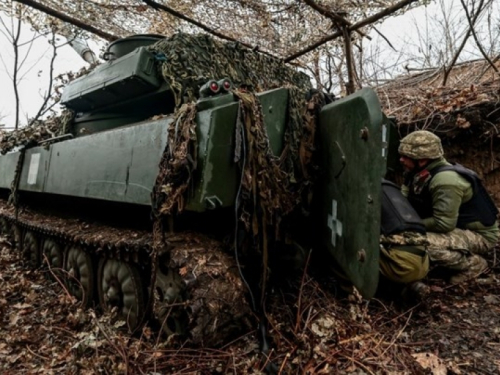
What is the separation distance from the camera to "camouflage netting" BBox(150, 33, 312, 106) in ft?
12.0

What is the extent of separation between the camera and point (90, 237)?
11.0ft

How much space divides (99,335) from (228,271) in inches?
44.8

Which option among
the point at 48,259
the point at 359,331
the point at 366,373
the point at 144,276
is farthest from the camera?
the point at 48,259

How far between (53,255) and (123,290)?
1.53 m

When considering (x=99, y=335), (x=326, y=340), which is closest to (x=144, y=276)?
(x=99, y=335)

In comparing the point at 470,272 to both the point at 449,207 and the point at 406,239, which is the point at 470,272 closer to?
the point at 449,207

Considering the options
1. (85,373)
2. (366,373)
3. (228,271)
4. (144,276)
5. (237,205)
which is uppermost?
(237,205)

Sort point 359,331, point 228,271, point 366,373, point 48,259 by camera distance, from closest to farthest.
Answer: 1. point 366,373
2. point 228,271
3. point 359,331
4. point 48,259

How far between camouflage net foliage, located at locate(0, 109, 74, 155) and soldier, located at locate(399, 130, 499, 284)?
4.05 metres

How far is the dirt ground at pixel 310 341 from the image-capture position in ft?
8.10

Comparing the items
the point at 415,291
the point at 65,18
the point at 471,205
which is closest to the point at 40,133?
the point at 65,18

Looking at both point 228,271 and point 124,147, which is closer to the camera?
point 228,271

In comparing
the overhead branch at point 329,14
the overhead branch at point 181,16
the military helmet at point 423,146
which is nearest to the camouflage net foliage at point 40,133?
the overhead branch at point 181,16

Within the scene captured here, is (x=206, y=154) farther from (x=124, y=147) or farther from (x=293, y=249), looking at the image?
(x=293, y=249)
